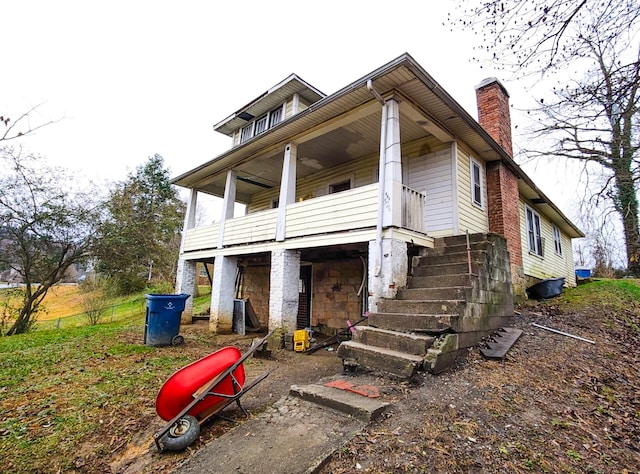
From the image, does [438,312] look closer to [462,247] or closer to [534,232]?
[462,247]

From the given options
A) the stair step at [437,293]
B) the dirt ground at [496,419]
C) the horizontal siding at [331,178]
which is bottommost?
the dirt ground at [496,419]

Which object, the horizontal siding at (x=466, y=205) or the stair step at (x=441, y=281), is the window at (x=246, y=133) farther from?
the stair step at (x=441, y=281)

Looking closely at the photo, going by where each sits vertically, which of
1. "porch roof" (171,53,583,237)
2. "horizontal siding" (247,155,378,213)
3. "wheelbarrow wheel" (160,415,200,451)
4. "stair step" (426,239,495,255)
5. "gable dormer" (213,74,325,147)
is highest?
"gable dormer" (213,74,325,147)

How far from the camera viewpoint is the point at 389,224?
5.58 m

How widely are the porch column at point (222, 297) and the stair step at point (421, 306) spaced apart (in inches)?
228

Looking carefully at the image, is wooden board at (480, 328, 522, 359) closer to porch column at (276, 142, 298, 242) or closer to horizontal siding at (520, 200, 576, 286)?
horizontal siding at (520, 200, 576, 286)

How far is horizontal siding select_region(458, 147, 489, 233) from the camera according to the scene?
7367 millimetres

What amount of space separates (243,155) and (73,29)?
5.10 m

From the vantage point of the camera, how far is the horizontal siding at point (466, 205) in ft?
24.2

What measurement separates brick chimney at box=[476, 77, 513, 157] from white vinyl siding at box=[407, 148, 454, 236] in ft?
10.8

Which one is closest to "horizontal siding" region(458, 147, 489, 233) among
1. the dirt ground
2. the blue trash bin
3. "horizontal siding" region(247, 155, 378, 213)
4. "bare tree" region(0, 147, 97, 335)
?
"horizontal siding" region(247, 155, 378, 213)

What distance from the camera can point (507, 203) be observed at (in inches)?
346

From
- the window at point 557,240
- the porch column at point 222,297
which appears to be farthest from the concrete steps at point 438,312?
the window at point 557,240

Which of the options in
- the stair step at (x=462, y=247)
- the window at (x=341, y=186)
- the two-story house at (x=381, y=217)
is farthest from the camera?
the window at (x=341, y=186)
